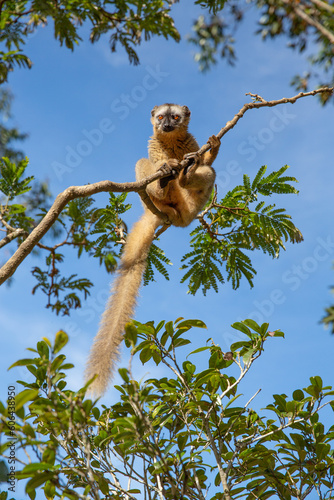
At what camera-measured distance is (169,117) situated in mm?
6695

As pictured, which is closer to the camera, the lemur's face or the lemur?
the lemur

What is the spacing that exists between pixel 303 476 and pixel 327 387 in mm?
641

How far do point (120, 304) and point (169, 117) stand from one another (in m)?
3.23

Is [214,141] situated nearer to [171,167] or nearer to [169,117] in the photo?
[171,167]

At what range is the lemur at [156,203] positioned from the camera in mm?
4141

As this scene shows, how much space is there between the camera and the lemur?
13.6 ft

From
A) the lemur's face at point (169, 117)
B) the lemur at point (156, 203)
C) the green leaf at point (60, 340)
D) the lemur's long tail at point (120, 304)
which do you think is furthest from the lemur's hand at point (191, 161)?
the green leaf at point (60, 340)

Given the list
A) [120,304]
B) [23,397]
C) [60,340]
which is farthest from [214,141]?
[23,397]

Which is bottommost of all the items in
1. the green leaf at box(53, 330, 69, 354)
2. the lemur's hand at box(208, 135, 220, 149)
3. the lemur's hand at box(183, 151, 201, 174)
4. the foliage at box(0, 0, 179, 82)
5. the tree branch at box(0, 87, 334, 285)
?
the green leaf at box(53, 330, 69, 354)

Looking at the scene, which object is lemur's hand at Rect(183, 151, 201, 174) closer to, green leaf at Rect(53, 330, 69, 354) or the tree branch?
the tree branch

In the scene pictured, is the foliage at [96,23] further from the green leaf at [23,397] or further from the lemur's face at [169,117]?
the green leaf at [23,397]

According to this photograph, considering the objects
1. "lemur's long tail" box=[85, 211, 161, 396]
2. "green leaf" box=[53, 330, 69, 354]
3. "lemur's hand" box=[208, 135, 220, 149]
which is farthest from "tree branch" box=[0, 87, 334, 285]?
"lemur's hand" box=[208, 135, 220, 149]

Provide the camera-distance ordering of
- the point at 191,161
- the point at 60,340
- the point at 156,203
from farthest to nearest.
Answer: the point at 156,203 < the point at 191,161 < the point at 60,340

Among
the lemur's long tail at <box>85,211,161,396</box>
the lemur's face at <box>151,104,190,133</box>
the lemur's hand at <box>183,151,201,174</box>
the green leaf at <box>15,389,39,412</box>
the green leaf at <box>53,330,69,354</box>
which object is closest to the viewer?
the green leaf at <box>15,389,39,412</box>
